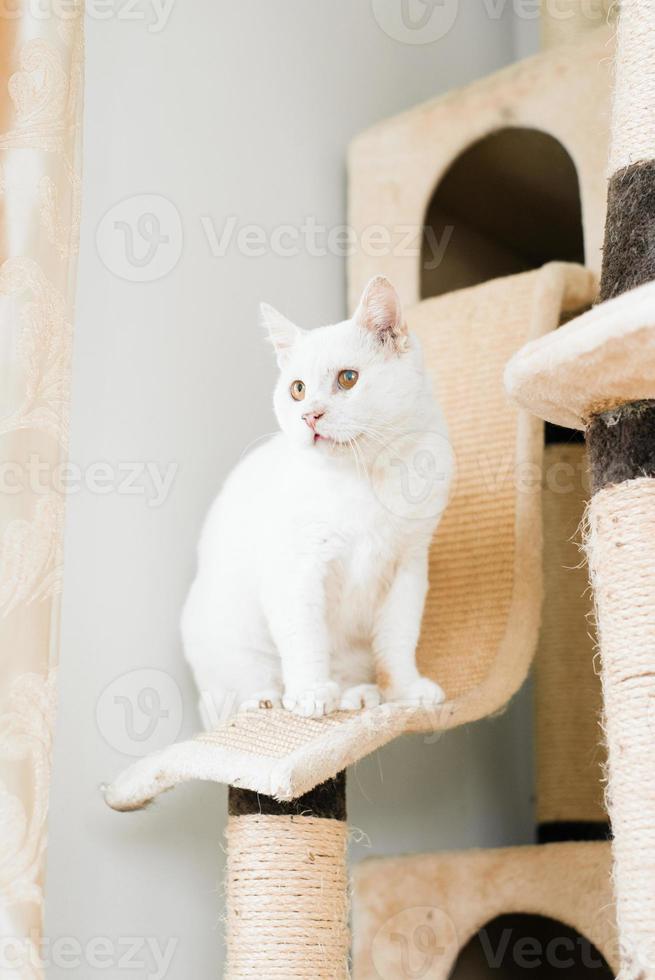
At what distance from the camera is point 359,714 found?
111cm

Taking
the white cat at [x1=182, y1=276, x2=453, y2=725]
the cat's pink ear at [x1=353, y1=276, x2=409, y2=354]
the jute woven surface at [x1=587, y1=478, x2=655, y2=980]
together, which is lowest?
the jute woven surface at [x1=587, y1=478, x2=655, y2=980]

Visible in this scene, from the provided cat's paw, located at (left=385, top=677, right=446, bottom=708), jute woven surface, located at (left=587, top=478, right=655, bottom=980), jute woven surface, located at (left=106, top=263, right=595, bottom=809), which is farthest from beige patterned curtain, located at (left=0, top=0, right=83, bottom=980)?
jute woven surface, located at (left=587, top=478, right=655, bottom=980)

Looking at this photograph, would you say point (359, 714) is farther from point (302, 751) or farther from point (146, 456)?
point (146, 456)

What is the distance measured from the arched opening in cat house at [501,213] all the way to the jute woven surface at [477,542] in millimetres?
376

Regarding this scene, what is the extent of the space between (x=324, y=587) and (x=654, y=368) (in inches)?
19.8

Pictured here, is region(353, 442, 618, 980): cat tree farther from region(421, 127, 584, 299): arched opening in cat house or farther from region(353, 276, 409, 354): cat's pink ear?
region(421, 127, 584, 299): arched opening in cat house

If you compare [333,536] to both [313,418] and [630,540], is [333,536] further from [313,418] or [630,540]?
[630,540]

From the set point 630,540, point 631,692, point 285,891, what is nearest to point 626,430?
point 630,540

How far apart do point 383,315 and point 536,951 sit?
1253 mm

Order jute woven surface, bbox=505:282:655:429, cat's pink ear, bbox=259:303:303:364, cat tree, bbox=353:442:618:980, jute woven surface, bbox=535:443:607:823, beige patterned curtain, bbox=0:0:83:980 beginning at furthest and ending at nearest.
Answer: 1. jute woven surface, bbox=535:443:607:823
2. cat tree, bbox=353:442:618:980
3. cat's pink ear, bbox=259:303:303:364
4. beige patterned curtain, bbox=0:0:83:980
5. jute woven surface, bbox=505:282:655:429

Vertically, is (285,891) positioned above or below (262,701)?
below

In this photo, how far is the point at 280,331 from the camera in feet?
4.12

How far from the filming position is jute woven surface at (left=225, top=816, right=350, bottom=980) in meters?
1.02

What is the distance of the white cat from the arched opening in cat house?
0.72 m
